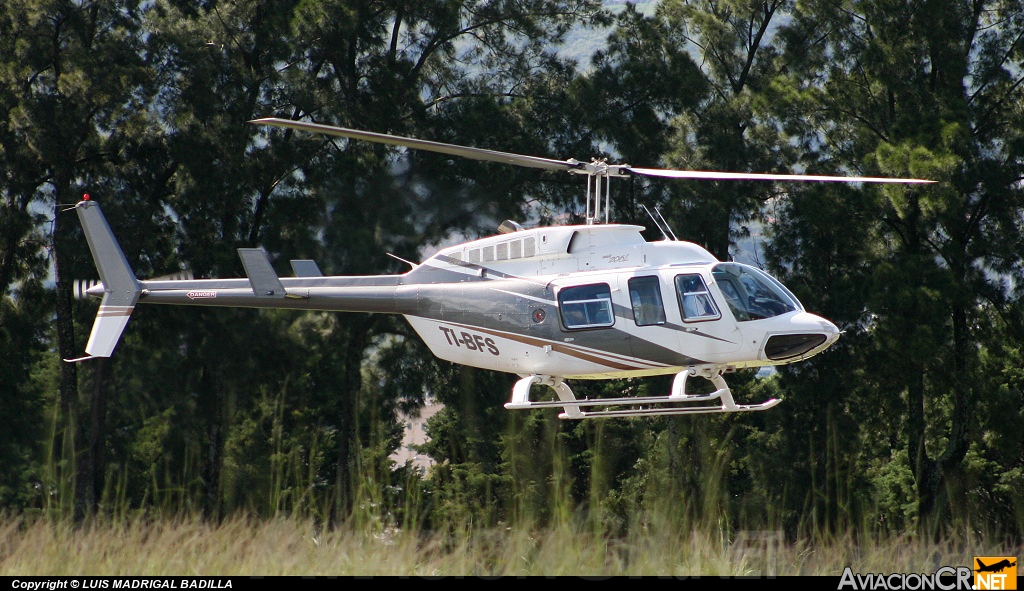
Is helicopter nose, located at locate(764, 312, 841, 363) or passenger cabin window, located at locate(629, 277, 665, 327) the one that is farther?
passenger cabin window, located at locate(629, 277, 665, 327)

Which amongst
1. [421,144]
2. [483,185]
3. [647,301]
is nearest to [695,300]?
[647,301]

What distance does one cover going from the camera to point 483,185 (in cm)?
2431

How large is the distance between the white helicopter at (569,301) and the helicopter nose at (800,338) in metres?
0.01

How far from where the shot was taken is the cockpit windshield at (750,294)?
13.4 metres

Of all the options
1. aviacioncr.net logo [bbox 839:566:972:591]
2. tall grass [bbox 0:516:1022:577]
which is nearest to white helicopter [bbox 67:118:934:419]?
aviacioncr.net logo [bbox 839:566:972:591]

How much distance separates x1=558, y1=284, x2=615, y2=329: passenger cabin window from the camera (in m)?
14.0

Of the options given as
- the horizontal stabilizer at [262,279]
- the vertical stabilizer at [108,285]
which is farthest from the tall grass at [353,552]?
the vertical stabilizer at [108,285]

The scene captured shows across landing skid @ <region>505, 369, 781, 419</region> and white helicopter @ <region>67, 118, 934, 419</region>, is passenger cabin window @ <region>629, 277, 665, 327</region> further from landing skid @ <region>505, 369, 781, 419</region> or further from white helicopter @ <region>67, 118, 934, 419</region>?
landing skid @ <region>505, 369, 781, 419</region>

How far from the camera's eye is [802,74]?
82.4 feet

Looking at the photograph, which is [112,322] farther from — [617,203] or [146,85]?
[617,203]

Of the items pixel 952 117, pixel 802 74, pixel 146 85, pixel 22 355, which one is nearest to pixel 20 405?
pixel 22 355

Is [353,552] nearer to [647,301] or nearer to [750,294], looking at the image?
[647,301]

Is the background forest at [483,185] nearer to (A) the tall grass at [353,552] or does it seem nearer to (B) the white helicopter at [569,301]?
(B) the white helicopter at [569,301]

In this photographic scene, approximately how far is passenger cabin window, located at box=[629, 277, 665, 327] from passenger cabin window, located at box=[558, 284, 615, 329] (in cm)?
33
